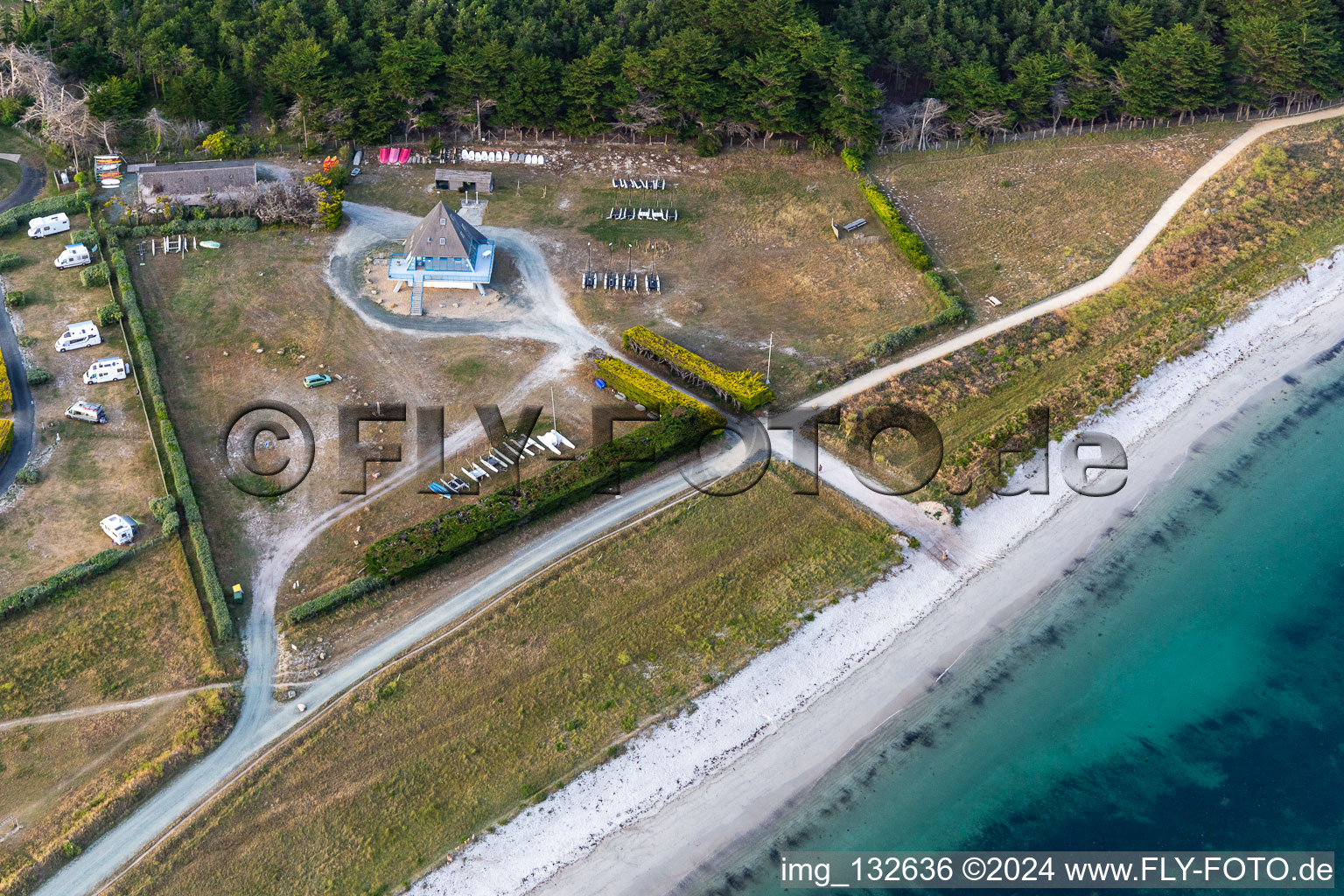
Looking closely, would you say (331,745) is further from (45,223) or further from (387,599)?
(45,223)

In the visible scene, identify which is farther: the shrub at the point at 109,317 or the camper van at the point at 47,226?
the camper van at the point at 47,226

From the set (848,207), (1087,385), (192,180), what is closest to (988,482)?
(1087,385)

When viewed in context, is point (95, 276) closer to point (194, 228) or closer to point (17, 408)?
point (194, 228)

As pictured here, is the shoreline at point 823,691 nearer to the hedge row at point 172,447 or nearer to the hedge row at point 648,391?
the hedge row at point 648,391

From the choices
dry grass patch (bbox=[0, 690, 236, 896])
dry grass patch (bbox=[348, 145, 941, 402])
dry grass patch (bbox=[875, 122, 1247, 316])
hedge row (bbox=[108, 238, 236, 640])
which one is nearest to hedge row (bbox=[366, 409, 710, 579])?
hedge row (bbox=[108, 238, 236, 640])

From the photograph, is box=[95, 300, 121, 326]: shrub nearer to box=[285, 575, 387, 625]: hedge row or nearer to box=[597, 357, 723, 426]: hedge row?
box=[285, 575, 387, 625]: hedge row

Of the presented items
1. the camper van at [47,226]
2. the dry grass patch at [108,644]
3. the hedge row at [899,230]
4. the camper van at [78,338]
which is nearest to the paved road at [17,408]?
the camper van at [78,338]
